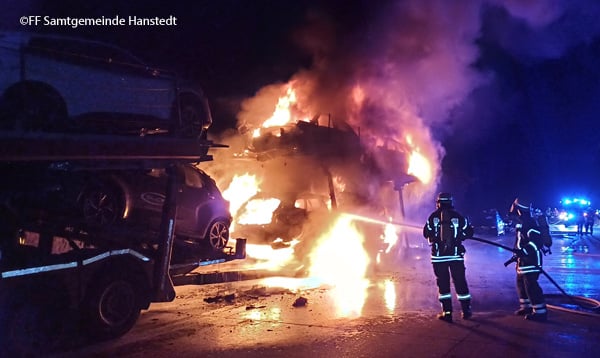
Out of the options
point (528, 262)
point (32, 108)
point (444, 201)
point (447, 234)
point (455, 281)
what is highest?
point (32, 108)

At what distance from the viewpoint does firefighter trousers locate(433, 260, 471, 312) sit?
734 cm

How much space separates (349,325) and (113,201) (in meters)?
3.46

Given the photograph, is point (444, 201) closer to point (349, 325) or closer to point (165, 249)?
point (349, 325)

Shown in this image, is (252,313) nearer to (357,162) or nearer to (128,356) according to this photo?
(128,356)

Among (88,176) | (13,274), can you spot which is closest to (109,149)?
(88,176)

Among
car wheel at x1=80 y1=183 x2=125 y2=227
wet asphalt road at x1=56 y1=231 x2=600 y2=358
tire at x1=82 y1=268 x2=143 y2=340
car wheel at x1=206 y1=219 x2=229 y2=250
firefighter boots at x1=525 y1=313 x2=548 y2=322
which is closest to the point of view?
wet asphalt road at x1=56 y1=231 x2=600 y2=358

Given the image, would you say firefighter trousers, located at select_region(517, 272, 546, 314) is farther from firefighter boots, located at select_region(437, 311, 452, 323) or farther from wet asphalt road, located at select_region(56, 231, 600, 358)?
firefighter boots, located at select_region(437, 311, 452, 323)

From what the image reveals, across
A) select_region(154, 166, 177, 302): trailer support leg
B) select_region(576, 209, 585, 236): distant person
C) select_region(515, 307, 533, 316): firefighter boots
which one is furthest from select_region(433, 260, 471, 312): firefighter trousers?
select_region(576, 209, 585, 236): distant person

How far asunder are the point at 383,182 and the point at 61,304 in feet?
37.7

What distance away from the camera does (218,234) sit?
866cm

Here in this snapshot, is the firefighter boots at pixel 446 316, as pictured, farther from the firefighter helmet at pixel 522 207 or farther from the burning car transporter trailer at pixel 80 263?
the burning car transporter trailer at pixel 80 263

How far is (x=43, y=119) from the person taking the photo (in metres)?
5.87

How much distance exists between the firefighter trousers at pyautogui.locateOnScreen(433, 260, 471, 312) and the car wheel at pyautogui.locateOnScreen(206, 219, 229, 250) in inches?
136

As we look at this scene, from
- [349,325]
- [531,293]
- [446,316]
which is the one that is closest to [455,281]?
[446,316]
